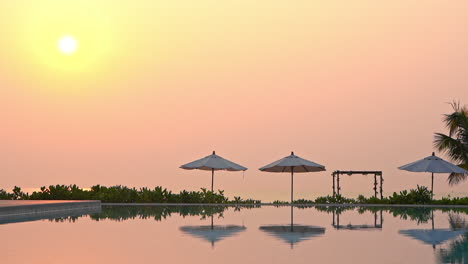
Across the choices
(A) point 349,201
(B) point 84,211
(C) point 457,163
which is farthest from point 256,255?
(C) point 457,163

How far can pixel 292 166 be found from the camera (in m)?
29.8

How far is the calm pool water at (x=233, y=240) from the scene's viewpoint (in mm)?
11117

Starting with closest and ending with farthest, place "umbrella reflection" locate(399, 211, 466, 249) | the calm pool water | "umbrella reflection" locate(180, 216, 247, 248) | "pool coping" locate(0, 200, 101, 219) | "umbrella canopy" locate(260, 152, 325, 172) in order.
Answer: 1. the calm pool water
2. "umbrella reflection" locate(399, 211, 466, 249)
3. "umbrella reflection" locate(180, 216, 247, 248)
4. "pool coping" locate(0, 200, 101, 219)
5. "umbrella canopy" locate(260, 152, 325, 172)

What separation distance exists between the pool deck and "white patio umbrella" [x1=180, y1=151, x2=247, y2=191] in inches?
243

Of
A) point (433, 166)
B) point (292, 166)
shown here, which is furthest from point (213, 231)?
point (433, 166)

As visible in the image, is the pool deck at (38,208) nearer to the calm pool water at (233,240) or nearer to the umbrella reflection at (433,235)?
the calm pool water at (233,240)

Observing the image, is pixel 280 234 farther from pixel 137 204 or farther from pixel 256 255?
pixel 137 204

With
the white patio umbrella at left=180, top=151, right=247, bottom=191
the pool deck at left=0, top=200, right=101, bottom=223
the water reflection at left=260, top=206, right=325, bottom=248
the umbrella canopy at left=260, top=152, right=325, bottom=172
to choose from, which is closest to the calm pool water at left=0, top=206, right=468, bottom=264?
the water reflection at left=260, top=206, right=325, bottom=248

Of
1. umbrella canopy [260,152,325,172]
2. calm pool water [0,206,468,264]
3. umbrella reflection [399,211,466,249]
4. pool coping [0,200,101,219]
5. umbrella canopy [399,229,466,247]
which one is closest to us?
calm pool water [0,206,468,264]

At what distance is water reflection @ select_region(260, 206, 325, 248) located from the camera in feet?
46.1

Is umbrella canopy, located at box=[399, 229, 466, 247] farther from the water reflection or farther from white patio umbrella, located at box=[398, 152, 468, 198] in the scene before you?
white patio umbrella, located at box=[398, 152, 468, 198]

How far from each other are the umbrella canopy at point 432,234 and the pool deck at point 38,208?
396 inches

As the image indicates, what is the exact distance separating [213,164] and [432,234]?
1518cm

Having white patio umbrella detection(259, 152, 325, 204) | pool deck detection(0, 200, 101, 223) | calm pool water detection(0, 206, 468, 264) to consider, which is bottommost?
calm pool water detection(0, 206, 468, 264)
